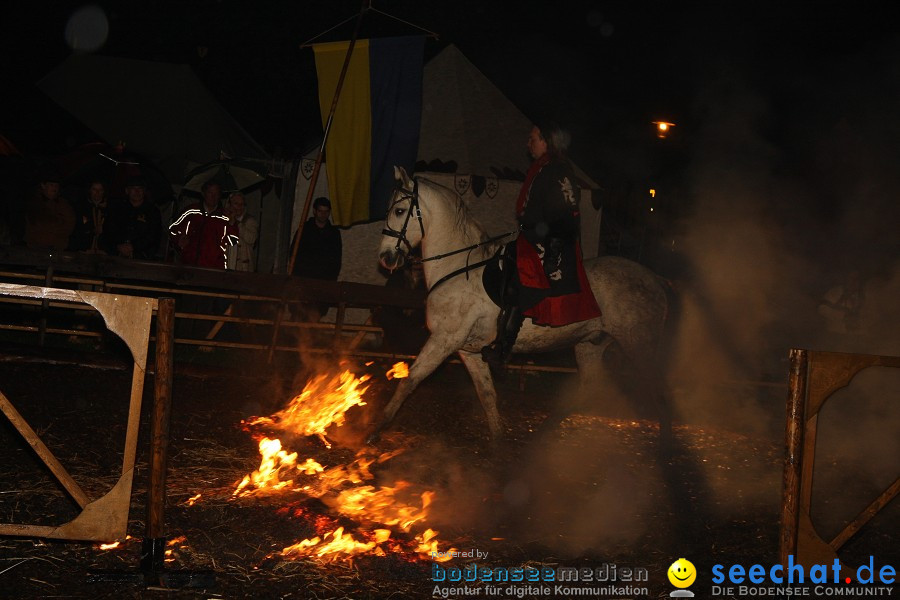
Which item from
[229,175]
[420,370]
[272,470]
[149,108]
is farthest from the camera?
[149,108]

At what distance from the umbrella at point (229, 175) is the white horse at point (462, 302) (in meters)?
6.19

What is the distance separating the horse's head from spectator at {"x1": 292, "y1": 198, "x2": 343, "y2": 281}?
4.25 m

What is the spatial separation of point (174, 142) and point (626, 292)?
36.1 feet

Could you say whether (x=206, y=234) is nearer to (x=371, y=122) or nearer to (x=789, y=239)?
(x=371, y=122)

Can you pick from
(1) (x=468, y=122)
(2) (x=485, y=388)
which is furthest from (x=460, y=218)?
(1) (x=468, y=122)

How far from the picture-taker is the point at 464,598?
4.02 metres

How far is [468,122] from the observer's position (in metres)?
12.3

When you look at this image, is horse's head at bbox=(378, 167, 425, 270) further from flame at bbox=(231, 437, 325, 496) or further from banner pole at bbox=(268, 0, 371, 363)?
banner pole at bbox=(268, 0, 371, 363)

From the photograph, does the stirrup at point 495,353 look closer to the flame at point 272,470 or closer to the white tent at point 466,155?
the flame at point 272,470

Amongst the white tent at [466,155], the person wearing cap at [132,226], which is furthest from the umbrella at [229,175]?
the person wearing cap at [132,226]

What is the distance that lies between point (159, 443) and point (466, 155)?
9.01m

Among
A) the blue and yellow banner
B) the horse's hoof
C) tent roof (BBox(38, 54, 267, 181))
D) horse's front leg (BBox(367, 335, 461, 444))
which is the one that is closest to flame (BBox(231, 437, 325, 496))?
the horse's hoof

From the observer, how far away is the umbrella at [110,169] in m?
12.1

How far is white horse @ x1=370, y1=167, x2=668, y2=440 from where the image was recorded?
693cm
